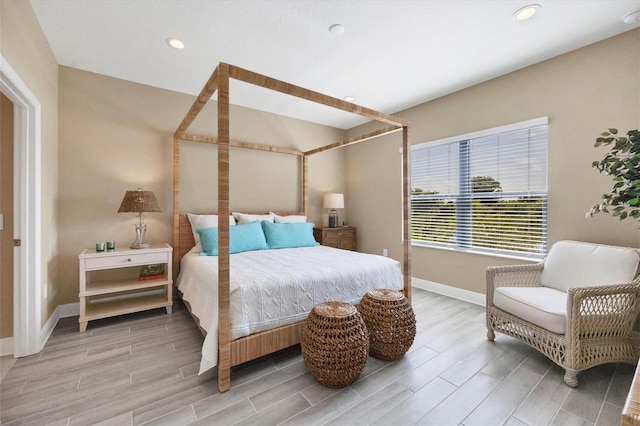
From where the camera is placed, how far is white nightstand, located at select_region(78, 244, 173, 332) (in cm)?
265

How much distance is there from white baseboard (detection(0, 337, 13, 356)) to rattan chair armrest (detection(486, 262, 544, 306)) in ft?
13.2

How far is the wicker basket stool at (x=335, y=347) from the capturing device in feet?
5.72

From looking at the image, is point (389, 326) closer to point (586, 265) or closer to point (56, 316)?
point (586, 265)

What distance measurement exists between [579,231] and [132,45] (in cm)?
460

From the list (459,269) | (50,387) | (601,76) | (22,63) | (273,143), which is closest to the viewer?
(50,387)

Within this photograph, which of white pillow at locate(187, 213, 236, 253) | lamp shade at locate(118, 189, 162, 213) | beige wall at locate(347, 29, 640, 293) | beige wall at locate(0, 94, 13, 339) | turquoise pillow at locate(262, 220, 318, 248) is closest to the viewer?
beige wall at locate(0, 94, 13, 339)

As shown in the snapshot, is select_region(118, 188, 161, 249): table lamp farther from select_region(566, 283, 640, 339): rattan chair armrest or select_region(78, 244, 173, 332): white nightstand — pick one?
select_region(566, 283, 640, 339): rattan chair armrest

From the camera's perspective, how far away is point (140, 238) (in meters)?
3.15

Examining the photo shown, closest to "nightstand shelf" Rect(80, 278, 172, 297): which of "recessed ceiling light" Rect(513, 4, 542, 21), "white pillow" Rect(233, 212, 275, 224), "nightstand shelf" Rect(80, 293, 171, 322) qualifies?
"nightstand shelf" Rect(80, 293, 171, 322)

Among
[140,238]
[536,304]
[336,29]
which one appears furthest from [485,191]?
[140,238]

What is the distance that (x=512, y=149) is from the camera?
3.10 m

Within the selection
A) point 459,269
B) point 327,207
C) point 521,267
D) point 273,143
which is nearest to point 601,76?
point 521,267

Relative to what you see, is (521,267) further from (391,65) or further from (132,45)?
(132,45)

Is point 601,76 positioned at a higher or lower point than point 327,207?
higher
